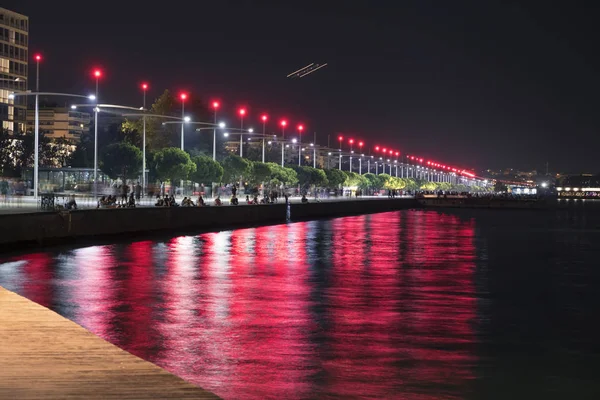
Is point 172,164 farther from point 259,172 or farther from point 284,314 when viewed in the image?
point 284,314

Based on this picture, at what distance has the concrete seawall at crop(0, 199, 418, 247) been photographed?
33750mm

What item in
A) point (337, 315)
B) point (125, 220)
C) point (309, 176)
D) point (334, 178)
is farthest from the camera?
point (334, 178)

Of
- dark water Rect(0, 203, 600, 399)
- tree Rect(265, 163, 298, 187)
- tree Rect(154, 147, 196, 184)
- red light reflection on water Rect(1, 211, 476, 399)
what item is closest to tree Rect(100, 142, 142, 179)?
tree Rect(154, 147, 196, 184)

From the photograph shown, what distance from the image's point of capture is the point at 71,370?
991 cm

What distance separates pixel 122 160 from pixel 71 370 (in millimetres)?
87108

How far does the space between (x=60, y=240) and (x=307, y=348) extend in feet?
79.8

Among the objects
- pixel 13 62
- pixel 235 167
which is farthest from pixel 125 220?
pixel 13 62

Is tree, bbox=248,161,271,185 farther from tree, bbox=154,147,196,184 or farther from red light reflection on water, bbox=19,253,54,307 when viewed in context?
red light reflection on water, bbox=19,253,54,307

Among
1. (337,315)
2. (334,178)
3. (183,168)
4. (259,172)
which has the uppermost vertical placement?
(334,178)

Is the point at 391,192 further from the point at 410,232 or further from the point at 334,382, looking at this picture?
the point at 334,382

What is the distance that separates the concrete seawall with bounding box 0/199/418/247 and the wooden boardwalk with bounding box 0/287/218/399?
68.4 feet

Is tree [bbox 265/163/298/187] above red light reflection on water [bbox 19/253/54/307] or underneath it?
above

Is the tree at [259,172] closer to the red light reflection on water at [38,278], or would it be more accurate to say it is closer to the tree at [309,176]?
the tree at [309,176]

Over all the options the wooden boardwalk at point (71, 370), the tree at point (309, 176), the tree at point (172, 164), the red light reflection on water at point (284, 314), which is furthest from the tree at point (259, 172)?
the wooden boardwalk at point (71, 370)
